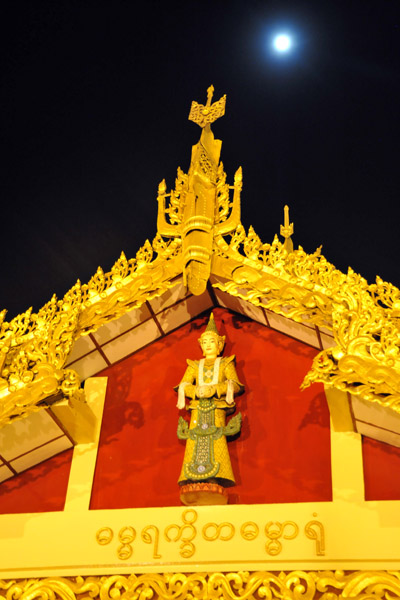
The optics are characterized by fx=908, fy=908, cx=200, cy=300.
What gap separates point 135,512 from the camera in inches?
262

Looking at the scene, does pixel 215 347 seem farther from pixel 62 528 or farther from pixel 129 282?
pixel 62 528

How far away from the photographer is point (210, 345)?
23.6 ft

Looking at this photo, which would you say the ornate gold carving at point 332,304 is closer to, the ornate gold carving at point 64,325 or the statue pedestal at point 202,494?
the ornate gold carving at point 64,325

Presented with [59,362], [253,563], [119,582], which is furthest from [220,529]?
[59,362]

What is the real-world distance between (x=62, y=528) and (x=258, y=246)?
8.45 feet

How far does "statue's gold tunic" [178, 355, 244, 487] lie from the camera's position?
21.5ft

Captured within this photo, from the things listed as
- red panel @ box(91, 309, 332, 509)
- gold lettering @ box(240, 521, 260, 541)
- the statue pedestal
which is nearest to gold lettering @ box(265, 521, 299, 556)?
gold lettering @ box(240, 521, 260, 541)

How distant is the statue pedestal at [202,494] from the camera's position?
21.2ft

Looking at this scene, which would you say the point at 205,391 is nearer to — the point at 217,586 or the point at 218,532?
the point at 218,532

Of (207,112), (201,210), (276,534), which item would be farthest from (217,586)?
(207,112)

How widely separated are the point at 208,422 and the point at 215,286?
3.53ft

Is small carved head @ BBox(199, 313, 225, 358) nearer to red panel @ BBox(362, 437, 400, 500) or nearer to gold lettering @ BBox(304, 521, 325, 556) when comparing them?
red panel @ BBox(362, 437, 400, 500)

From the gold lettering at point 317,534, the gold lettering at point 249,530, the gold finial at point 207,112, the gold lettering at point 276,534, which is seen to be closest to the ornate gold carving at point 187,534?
the gold lettering at point 249,530

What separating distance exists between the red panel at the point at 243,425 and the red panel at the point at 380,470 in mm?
282
